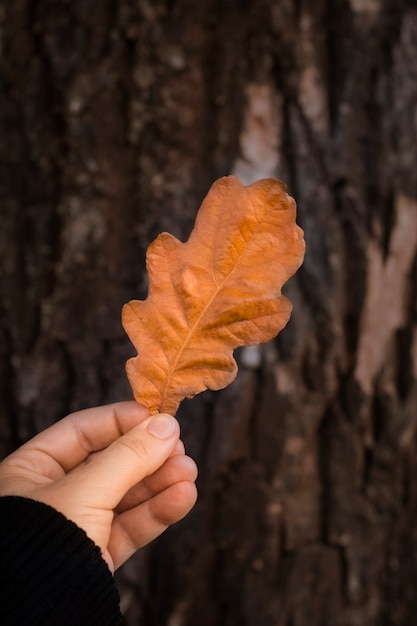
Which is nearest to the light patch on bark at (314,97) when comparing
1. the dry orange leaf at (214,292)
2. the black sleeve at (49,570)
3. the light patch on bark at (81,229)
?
the light patch on bark at (81,229)

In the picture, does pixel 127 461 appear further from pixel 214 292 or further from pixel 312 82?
pixel 312 82

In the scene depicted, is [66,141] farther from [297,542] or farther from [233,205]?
[297,542]

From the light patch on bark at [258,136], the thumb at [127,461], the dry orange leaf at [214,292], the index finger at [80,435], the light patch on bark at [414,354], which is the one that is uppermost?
the light patch on bark at [258,136]

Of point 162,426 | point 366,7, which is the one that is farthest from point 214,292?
point 366,7

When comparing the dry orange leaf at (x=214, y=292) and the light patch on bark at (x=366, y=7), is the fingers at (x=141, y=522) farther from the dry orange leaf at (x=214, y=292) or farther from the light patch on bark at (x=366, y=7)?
the light patch on bark at (x=366, y=7)

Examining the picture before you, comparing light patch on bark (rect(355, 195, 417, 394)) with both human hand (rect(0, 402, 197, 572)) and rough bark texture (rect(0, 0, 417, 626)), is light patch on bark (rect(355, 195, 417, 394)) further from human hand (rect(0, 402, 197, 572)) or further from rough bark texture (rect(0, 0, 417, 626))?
human hand (rect(0, 402, 197, 572))

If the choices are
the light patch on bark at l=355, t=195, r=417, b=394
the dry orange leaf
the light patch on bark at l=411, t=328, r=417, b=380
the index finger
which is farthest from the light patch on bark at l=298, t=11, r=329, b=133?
the index finger

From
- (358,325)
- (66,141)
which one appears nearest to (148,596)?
(358,325)
